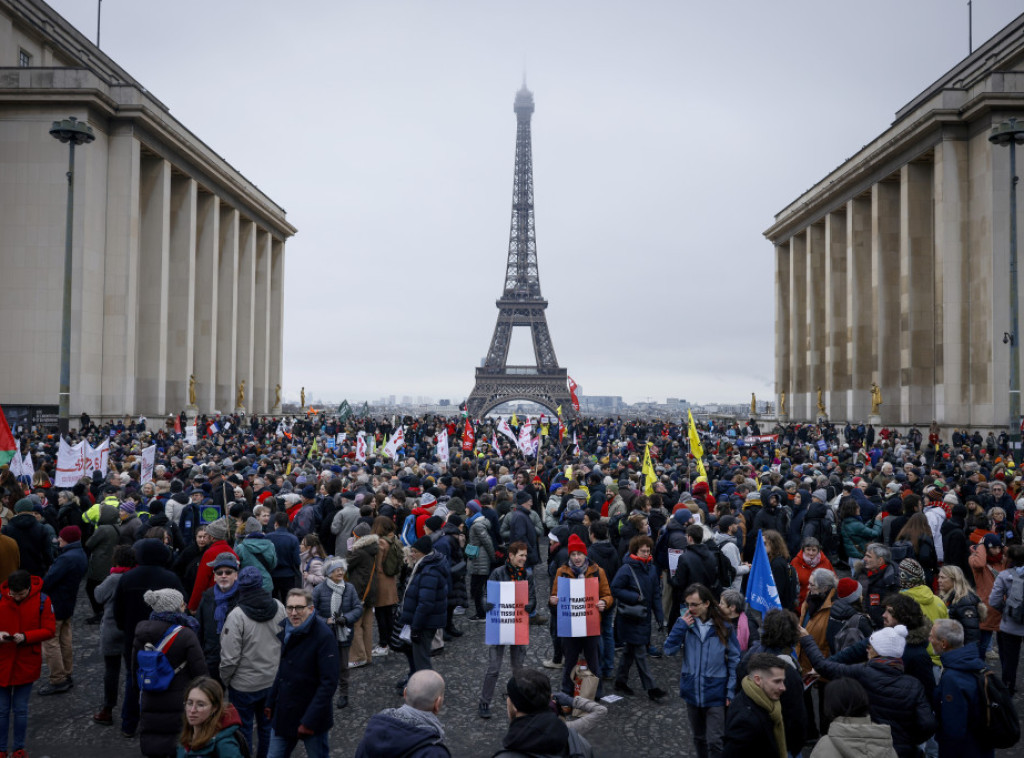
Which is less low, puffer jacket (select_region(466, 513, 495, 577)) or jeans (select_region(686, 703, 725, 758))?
puffer jacket (select_region(466, 513, 495, 577))

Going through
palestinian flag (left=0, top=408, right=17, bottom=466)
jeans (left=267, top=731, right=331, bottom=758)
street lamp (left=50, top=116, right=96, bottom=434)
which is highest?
street lamp (left=50, top=116, right=96, bottom=434)

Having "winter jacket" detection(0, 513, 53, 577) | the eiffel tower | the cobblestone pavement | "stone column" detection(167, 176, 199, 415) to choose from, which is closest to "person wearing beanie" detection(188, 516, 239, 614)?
the cobblestone pavement

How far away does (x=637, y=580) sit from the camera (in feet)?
25.7

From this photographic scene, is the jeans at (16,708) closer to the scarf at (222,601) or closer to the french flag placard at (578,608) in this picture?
the scarf at (222,601)

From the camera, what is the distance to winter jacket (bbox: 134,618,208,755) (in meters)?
5.25

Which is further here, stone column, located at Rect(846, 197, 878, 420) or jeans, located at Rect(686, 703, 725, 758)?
stone column, located at Rect(846, 197, 878, 420)

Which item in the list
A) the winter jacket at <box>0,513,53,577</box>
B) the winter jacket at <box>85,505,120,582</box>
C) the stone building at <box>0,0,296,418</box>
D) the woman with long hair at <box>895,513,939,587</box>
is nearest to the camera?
the winter jacket at <box>0,513,53,577</box>

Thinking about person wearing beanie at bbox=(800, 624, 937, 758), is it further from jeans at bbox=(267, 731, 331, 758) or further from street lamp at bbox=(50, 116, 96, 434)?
street lamp at bbox=(50, 116, 96, 434)

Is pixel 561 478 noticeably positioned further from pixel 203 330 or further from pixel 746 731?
pixel 203 330

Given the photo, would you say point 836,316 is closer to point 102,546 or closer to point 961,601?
point 961,601

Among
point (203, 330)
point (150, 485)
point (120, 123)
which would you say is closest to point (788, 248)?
point (203, 330)

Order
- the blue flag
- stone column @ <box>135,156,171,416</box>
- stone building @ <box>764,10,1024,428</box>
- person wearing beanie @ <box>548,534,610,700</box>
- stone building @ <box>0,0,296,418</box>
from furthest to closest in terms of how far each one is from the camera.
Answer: stone column @ <box>135,156,171,416</box>
stone building @ <box>0,0,296,418</box>
stone building @ <box>764,10,1024,428</box>
person wearing beanie @ <box>548,534,610,700</box>
the blue flag

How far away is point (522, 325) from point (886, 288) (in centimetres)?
6145

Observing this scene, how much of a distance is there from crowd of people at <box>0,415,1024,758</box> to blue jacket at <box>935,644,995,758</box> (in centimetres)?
1
